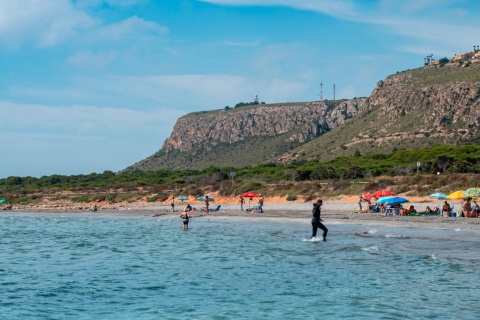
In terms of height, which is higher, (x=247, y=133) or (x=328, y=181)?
(x=247, y=133)

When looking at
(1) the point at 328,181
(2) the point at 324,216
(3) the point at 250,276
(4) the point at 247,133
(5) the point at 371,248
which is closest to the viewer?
(3) the point at 250,276

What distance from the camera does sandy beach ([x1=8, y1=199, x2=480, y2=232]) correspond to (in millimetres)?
31484

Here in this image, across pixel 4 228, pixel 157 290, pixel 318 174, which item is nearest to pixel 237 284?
pixel 157 290

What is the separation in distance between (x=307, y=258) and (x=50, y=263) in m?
9.72

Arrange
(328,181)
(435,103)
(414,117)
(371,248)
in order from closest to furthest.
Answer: (371,248), (328,181), (435,103), (414,117)

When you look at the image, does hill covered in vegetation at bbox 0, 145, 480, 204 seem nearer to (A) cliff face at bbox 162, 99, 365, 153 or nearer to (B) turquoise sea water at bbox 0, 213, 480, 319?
(B) turquoise sea water at bbox 0, 213, 480, 319

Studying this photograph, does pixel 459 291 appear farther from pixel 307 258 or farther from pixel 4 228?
pixel 4 228

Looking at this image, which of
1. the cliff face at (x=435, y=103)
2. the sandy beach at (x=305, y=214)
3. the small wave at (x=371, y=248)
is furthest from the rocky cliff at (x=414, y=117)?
the small wave at (x=371, y=248)

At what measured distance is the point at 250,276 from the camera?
17.2m

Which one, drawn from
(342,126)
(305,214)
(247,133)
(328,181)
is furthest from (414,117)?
(247,133)

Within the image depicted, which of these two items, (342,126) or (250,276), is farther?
(342,126)

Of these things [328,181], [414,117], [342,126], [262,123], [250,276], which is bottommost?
[250,276]

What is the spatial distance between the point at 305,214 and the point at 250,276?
82.4 ft

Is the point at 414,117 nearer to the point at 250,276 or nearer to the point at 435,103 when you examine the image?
the point at 435,103
